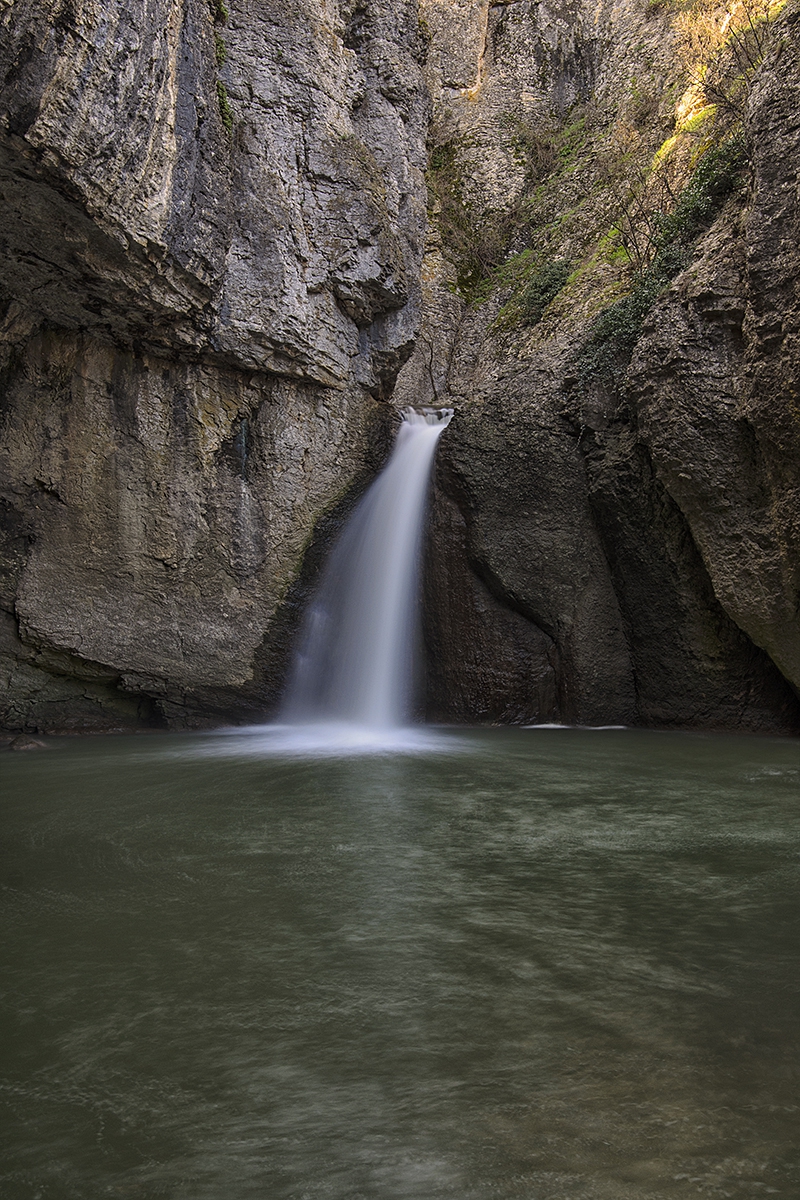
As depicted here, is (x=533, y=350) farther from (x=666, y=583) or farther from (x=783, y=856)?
(x=783, y=856)

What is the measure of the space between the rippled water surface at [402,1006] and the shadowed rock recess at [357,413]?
541 centimetres

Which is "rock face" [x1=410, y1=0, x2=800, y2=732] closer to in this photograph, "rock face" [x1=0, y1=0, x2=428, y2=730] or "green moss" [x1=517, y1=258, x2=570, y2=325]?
"green moss" [x1=517, y1=258, x2=570, y2=325]

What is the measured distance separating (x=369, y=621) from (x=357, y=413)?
10.1 feet

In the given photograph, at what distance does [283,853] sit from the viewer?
14.0 feet

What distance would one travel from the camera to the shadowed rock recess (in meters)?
8.73

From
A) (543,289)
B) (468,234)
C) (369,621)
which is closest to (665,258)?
(543,289)

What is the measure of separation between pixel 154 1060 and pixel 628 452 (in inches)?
376

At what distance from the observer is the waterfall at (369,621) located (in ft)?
37.7

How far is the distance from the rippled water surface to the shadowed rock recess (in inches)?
213

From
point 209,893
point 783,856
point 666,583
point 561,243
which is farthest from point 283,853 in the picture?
point 561,243

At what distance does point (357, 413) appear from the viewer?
39.4ft

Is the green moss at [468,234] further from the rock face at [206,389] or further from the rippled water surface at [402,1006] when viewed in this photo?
the rippled water surface at [402,1006]

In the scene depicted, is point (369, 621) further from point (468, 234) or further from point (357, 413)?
point (468, 234)

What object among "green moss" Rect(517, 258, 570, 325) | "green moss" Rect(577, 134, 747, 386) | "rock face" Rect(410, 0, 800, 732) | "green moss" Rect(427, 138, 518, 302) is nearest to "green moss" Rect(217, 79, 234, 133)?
"rock face" Rect(410, 0, 800, 732)
